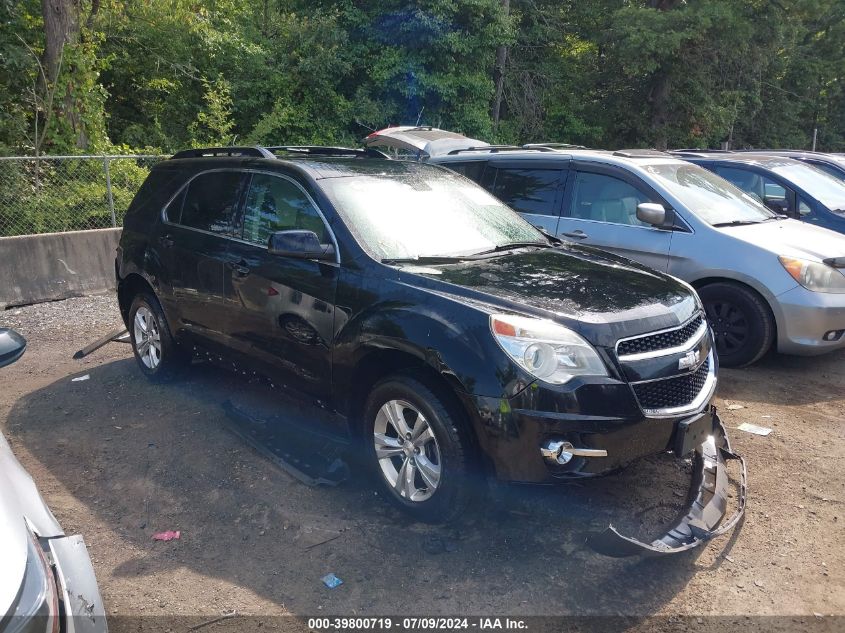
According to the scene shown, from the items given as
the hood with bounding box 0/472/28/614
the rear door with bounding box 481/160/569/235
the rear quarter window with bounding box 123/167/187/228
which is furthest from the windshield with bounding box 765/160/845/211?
the hood with bounding box 0/472/28/614

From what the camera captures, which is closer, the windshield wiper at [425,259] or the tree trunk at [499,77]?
the windshield wiper at [425,259]

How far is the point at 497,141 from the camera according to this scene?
20000 mm

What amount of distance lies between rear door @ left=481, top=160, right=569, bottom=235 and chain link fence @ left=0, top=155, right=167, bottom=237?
5.91 m

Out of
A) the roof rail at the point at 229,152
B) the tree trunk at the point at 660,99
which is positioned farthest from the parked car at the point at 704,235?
the tree trunk at the point at 660,99

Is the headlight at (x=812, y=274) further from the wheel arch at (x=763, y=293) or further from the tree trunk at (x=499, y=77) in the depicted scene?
the tree trunk at (x=499, y=77)

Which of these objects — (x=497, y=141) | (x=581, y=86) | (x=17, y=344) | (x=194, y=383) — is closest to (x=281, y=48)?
(x=497, y=141)

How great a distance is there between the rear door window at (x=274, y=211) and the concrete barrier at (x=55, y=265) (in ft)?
18.3

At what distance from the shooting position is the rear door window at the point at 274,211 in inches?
167

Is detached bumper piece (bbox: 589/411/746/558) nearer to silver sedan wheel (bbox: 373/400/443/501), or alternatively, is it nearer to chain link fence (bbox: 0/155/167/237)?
silver sedan wheel (bbox: 373/400/443/501)

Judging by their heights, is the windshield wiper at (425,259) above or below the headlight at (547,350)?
above

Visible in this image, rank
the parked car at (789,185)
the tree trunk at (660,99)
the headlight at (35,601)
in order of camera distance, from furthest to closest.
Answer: the tree trunk at (660,99), the parked car at (789,185), the headlight at (35,601)

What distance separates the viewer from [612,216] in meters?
6.80

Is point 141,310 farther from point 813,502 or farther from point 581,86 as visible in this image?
point 581,86

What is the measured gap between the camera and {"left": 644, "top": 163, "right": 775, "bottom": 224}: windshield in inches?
253
